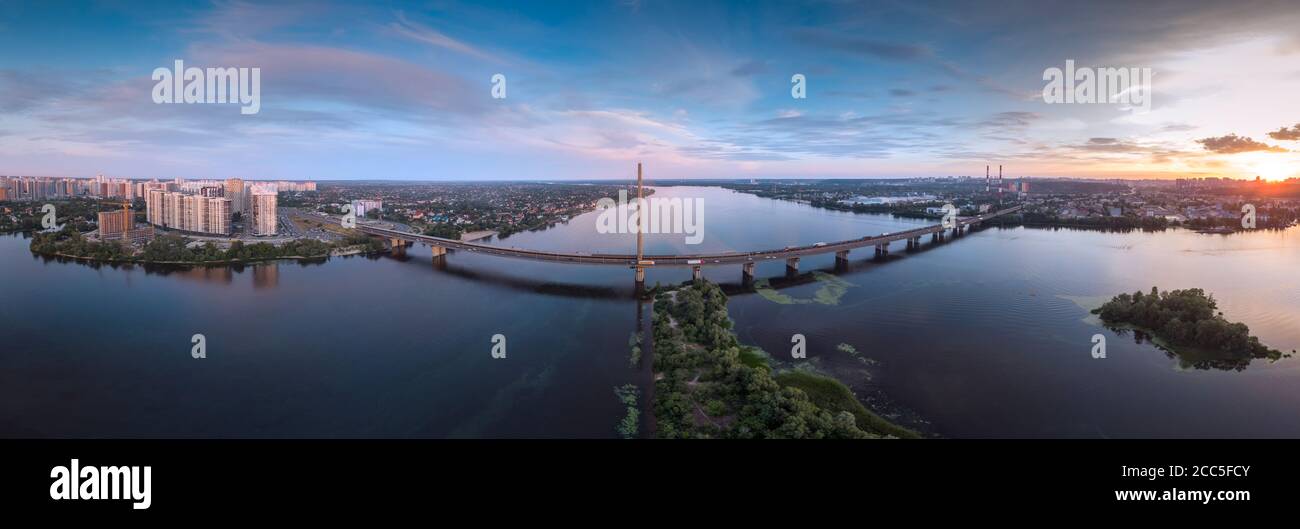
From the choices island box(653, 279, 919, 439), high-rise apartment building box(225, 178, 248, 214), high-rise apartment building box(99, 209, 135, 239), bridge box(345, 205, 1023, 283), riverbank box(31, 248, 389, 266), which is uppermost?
high-rise apartment building box(225, 178, 248, 214)

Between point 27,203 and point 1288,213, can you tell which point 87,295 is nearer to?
point 27,203

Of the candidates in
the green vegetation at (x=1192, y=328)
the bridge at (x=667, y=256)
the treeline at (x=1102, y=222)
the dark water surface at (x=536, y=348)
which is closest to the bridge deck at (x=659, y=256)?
the bridge at (x=667, y=256)

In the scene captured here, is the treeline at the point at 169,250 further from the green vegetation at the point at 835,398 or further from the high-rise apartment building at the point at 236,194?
the green vegetation at the point at 835,398

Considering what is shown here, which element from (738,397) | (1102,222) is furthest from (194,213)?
(1102,222)

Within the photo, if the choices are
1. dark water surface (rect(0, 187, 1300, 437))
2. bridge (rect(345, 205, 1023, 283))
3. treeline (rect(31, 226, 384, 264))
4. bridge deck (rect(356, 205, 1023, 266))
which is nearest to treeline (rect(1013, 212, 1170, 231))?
dark water surface (rect(0, 187, 1300, 437))

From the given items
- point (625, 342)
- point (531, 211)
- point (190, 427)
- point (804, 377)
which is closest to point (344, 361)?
point (190, 427)

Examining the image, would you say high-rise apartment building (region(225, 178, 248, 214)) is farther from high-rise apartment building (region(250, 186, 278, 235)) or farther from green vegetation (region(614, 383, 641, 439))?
green vegetation (region(614, 383, 641, 439))
